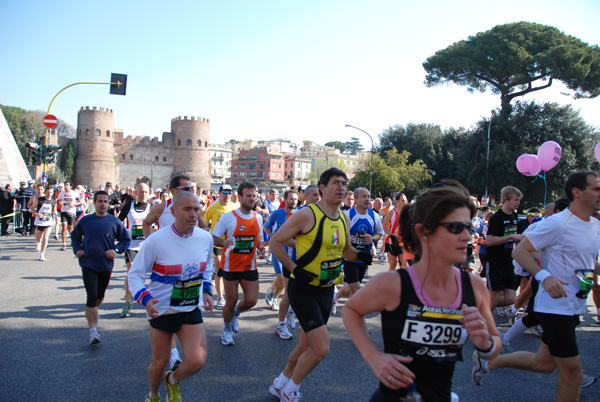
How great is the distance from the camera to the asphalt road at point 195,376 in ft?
12.6

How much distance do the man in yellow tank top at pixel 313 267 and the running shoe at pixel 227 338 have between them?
1.45m

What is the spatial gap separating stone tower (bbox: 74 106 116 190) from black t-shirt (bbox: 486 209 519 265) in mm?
73540

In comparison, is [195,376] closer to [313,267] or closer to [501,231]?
[313,267]

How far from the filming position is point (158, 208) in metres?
6.04

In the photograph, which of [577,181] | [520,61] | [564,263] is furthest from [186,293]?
[520,61]

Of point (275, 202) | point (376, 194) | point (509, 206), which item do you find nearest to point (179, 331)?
point (509, 206)

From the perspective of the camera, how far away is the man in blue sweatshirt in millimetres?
4930

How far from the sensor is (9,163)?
80.2 feet

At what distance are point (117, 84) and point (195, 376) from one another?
1533cm

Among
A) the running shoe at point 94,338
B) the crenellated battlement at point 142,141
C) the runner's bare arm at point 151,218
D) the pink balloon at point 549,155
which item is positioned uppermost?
the crenellated battlement at point 142,141

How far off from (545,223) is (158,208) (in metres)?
4.77

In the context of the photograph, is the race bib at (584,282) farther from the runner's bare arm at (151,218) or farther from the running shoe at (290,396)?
the runner's bare arm at (151,218)

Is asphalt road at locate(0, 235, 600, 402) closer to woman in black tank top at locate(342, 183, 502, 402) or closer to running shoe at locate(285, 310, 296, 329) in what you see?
running shoe at locate(285, 310, 296, 329)

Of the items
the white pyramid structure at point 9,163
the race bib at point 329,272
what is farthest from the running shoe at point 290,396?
the white pyramid structure at point 9,163
